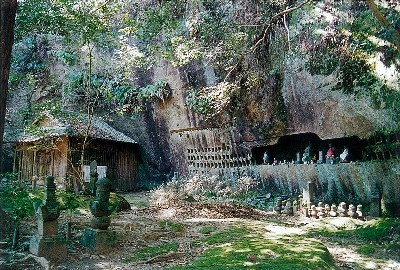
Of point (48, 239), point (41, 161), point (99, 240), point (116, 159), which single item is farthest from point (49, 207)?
point (116, 159)

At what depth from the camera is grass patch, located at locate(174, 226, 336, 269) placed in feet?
18.5

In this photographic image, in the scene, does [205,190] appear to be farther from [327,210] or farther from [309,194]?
[327,210]

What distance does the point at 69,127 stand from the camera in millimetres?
17438

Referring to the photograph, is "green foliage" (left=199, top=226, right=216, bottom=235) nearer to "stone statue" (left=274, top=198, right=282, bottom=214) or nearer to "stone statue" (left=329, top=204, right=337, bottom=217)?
"stone statue" (left=329, top=204, right=337, bottom=217)

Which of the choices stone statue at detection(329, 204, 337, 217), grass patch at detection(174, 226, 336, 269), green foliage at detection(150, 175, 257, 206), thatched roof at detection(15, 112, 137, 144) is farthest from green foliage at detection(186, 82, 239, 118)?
grass patch at detection(174, 226, 336, 269)

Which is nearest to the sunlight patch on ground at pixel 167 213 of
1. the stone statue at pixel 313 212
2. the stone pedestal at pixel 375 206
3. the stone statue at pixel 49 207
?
the stone statue at pixel 313 212

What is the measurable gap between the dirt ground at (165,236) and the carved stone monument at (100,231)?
0.14 metres

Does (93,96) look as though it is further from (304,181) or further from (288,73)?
(304,181)

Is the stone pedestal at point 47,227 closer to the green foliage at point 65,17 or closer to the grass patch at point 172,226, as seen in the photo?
the grass patch at point 172,226

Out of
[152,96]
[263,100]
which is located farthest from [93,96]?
[263,100]

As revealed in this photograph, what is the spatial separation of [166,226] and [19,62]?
18098mm

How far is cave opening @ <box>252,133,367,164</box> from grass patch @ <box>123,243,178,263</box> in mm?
9585

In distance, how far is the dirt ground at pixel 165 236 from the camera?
21.3 feet

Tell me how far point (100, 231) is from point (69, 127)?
11109mm
